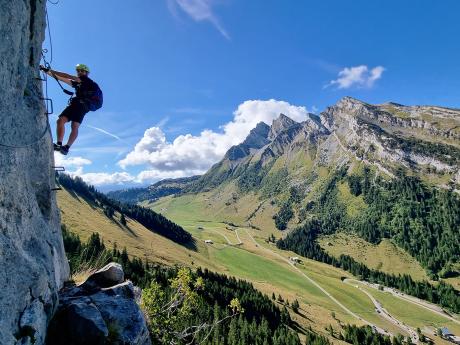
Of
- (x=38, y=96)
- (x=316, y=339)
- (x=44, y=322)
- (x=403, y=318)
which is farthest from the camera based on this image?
(x=403, y=318)

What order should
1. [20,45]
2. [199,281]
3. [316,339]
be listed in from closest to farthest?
[20,45] < [199,281] < [316,339]

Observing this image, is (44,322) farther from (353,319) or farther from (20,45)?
(353,319)

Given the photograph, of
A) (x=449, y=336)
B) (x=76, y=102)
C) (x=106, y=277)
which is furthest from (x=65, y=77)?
(x=449, y=336)

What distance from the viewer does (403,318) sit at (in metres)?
193

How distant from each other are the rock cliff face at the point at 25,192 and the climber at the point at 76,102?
1434mm

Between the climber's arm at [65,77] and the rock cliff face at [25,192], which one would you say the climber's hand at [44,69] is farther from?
the rock cliff face at [25,192]

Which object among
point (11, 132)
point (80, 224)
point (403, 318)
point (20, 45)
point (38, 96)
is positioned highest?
point (20, 45)

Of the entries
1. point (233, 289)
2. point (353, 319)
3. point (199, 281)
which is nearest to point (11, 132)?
point (199, 281)

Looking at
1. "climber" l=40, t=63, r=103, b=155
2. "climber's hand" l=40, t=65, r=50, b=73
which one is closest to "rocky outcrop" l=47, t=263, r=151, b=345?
"climber" l=40, t=63, r=103, b=155

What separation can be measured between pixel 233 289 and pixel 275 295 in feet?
113

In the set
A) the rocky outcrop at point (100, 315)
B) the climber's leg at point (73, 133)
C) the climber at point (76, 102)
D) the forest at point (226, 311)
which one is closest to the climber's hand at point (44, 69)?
the climber at point (76, 102)

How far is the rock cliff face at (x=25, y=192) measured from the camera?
37.8 ft

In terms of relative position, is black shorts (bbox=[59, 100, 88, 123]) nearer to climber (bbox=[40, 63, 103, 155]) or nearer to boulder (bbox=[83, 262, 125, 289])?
climber (bbox=[40, 63, 103, 155])

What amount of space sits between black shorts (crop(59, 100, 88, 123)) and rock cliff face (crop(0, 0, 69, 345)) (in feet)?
6.24
